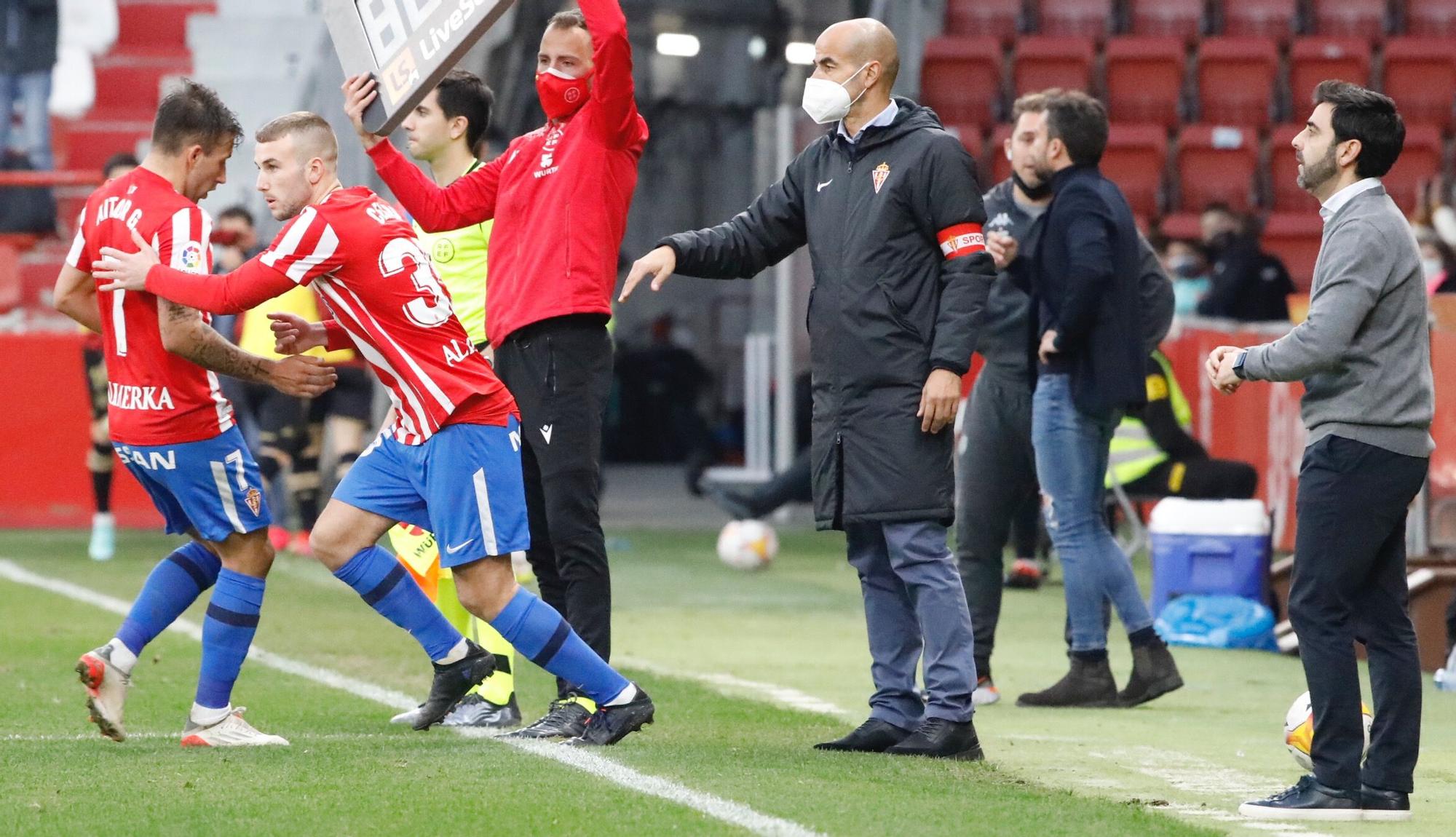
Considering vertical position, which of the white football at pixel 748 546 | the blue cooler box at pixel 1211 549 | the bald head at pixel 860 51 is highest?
the bald head at pixel 860 51

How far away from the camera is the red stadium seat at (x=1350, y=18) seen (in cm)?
1914

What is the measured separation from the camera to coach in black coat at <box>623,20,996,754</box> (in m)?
5.63

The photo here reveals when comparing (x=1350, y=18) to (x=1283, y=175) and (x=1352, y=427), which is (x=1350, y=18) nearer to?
(x=1283, y=175)

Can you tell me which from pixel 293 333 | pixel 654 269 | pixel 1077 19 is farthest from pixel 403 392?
pixel 1077 19

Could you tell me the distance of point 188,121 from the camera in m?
6.03

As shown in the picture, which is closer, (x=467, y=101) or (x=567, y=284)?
(x=567, y=284)

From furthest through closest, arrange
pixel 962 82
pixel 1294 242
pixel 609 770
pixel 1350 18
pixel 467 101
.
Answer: pixel 1350 18, pixel 962 82, pixel 1294 242, pixel 467 101, pixel 609 770

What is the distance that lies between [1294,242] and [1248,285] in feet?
10.9

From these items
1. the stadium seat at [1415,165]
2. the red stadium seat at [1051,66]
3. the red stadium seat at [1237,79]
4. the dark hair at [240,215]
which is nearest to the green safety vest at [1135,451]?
the dark hair at [240,215]

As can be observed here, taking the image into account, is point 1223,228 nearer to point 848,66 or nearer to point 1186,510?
point 1186,510

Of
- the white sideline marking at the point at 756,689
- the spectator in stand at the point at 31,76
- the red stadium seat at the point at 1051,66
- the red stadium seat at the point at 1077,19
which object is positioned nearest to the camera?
the white sideline marking at the point at 756,689

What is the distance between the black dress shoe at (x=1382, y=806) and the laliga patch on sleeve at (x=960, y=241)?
1646 millimetres

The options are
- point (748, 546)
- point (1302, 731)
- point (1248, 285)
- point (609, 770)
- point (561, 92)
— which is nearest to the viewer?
point (609, 770)

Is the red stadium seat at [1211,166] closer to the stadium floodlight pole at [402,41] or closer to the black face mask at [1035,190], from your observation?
the black face mask at [1035,190]
